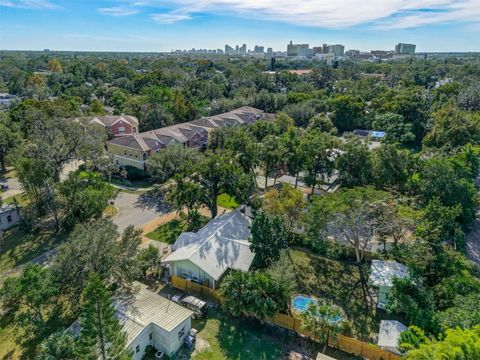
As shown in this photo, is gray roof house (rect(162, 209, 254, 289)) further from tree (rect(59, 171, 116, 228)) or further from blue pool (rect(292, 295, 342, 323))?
tree (rect(59, 171, 116, 228))

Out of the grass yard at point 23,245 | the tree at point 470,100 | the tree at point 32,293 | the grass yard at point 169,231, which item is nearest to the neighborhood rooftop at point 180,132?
the grass yard at point 169,231

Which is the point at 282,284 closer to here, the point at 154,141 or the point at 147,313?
the point at 147,313

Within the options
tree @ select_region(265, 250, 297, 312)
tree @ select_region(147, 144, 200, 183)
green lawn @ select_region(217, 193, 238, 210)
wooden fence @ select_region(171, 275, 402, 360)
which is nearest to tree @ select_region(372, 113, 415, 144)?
green lawn @ select_region(217, 193, 238, 210)

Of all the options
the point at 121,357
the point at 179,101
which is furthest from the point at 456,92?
the point at 121,357

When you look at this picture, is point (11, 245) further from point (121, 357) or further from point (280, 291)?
point (280, 291)

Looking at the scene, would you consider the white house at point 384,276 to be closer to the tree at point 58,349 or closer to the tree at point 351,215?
the tree at point 351,215

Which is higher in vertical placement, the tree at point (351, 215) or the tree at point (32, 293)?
the tree at point (351, 215)
